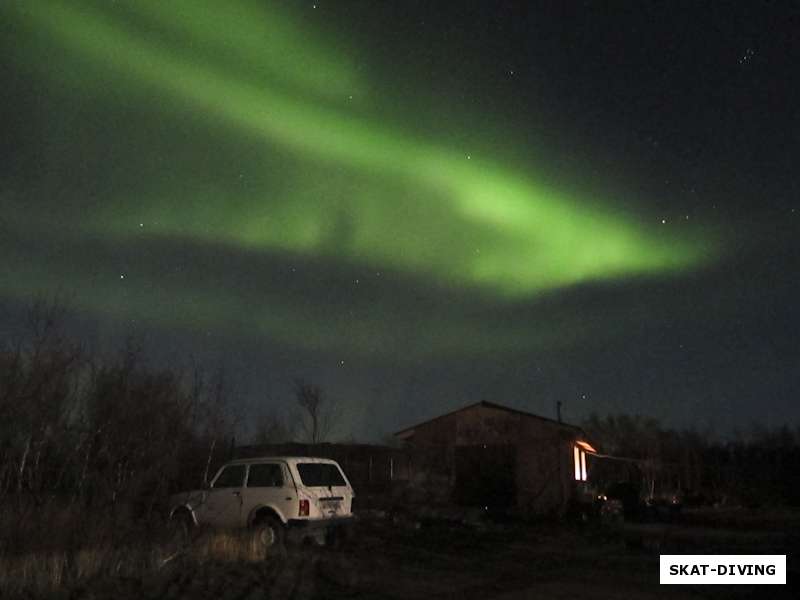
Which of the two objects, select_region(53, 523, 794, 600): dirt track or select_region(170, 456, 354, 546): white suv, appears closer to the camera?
select_region(53, 523, 794, 600): dirt track

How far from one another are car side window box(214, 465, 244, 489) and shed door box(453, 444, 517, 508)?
15.2 meters

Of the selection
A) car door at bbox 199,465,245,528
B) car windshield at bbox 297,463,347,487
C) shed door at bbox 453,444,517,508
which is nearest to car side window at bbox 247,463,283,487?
car door at bbox 199,465,245,528

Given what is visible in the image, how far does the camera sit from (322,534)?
16.5m

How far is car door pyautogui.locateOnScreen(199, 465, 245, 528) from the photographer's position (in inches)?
659

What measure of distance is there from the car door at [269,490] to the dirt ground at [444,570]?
3.56 ft

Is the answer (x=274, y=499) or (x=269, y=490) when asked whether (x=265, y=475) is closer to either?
(x=269, y=490)

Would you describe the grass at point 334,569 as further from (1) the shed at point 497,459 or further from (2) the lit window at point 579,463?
(2) the lit window at point 579,463

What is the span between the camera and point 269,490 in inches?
643

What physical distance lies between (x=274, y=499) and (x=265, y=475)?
0.64 metres

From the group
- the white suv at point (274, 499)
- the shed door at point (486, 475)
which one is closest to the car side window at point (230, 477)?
the white suv at point (274, 499)

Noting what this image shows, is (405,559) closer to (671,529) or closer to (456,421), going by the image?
(671,529)

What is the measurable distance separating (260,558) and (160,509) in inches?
74.2

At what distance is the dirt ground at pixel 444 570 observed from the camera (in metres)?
10.5

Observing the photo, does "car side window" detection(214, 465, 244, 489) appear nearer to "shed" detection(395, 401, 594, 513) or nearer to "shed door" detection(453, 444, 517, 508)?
"shed" detection(395, 401, 594, 513)
